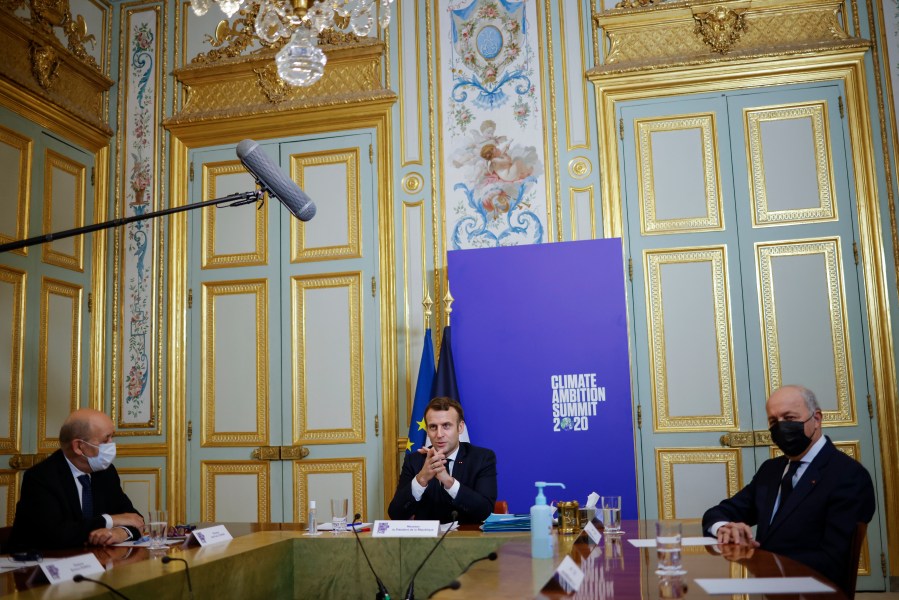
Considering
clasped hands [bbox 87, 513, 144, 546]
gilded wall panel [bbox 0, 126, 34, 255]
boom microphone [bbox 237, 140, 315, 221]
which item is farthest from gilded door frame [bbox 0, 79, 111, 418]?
boom microphone [bbox 237, 140, 315, 221]

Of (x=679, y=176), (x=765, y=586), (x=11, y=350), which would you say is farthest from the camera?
(x=679, y=176)

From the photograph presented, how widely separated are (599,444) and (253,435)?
2.37 m

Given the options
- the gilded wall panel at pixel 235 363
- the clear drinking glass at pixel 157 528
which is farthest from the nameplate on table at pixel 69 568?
the gilded wall panel at pixel 235 363

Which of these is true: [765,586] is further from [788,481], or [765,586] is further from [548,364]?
[548,364]

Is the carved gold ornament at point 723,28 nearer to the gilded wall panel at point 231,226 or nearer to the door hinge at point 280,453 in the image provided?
the gilded wall panel at point 231,226

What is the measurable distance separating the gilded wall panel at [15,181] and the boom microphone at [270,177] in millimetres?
3071

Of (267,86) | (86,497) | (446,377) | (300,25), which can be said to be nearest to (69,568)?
(86,497)

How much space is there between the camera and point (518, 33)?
599 centimetres

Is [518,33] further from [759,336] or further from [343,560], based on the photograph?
[343,560]

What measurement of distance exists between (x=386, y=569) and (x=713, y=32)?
4126 mm

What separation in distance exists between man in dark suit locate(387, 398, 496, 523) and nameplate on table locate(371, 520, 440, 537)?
52cm

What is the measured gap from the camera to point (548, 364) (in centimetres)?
530

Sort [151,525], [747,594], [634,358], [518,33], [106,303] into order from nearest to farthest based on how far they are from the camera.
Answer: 1. [747,594]
2. [151,525]
3. [634,358]
4. [518,33]
5. [106,303]

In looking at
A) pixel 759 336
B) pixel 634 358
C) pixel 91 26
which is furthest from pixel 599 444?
pixel 91 26
